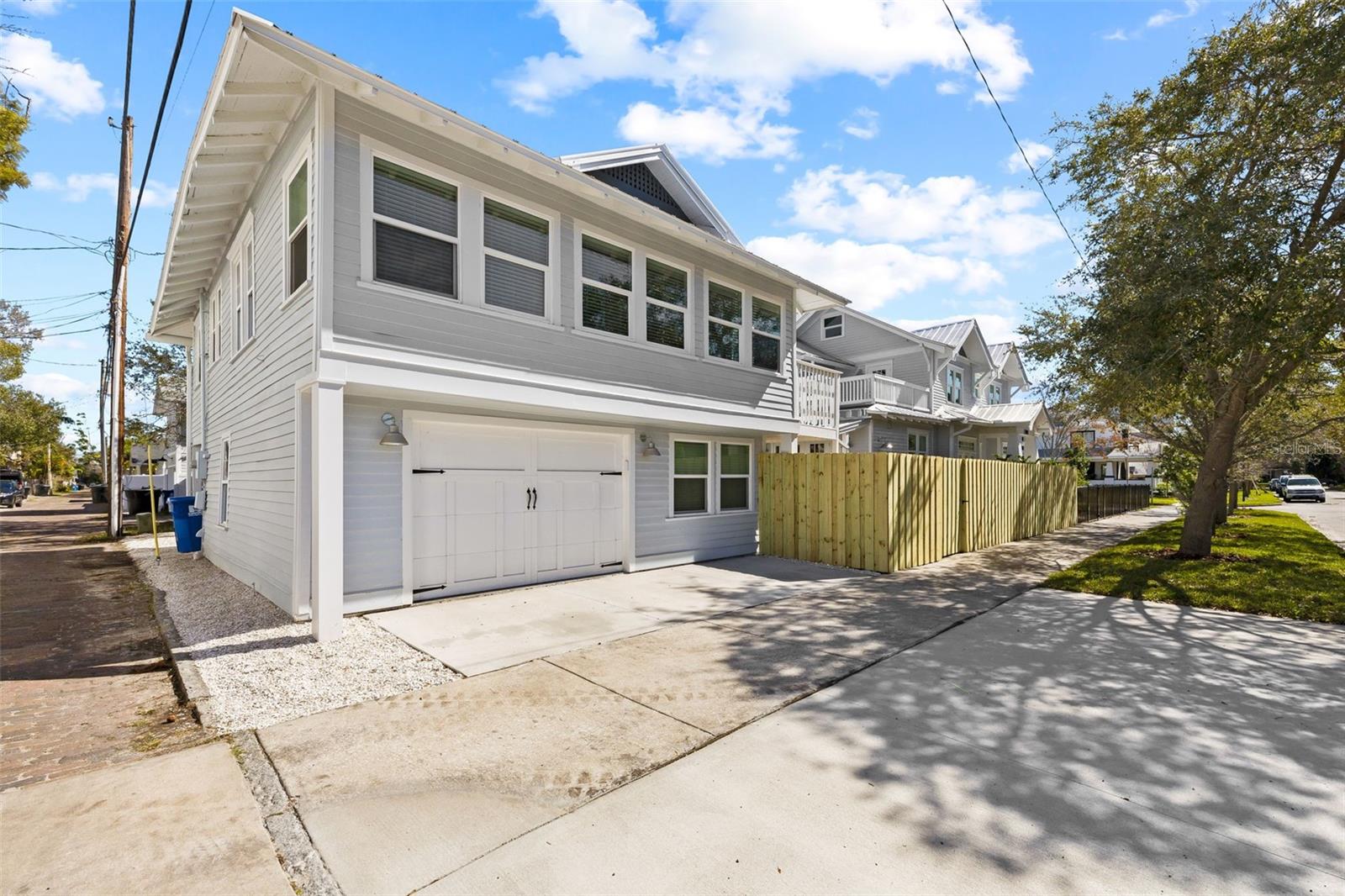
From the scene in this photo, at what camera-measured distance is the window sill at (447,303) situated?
21.0ft

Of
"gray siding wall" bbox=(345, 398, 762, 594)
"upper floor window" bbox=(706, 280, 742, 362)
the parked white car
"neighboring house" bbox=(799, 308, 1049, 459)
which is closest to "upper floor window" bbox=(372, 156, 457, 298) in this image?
"gray siding wall" bbox=(345, 398, 762, 594)

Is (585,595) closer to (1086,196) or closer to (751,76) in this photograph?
(751,76)

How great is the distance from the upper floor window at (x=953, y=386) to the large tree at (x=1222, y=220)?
13.5 m

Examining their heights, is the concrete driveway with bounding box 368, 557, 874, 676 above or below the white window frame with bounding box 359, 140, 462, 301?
below

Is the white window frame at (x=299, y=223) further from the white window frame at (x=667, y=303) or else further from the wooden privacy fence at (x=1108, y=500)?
the wooden privacy fence at (x=1108, y=500)

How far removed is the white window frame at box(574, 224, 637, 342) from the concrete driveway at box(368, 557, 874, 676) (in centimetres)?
353

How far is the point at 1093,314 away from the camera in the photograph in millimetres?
10023

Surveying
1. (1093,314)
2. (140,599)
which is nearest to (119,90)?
(140,599)

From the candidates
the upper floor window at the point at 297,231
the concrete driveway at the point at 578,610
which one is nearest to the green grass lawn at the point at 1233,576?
the concrete driveway at the point at 578,610

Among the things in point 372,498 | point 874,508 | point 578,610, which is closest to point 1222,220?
point 874,508

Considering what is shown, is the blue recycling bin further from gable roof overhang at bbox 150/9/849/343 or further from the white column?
the white column

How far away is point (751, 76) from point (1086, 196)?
690 centimetres

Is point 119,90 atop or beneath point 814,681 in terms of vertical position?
atop

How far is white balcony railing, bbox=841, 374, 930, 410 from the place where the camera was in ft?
62.7
